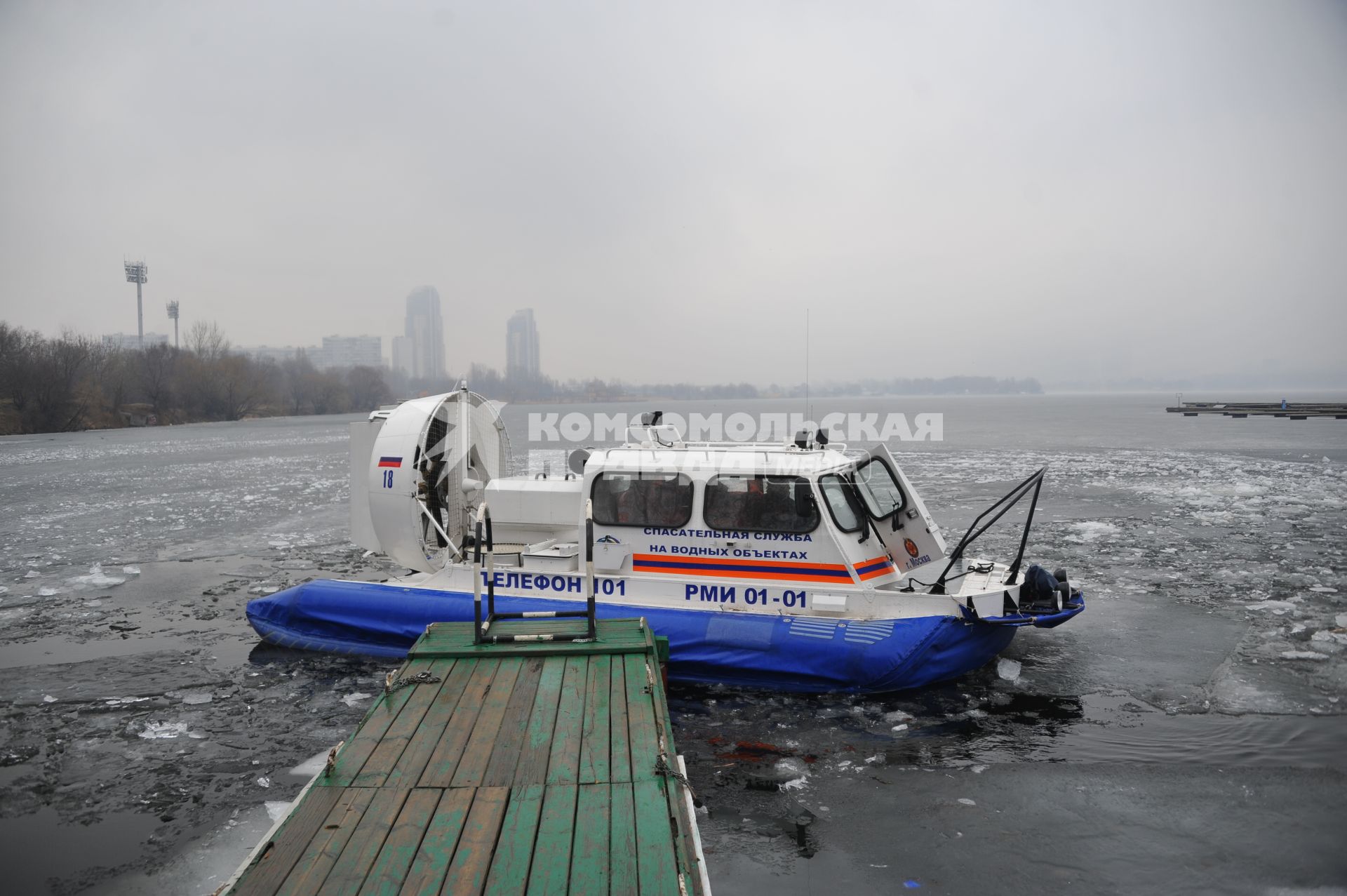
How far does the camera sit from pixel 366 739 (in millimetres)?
3994

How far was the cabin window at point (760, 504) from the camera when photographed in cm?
700

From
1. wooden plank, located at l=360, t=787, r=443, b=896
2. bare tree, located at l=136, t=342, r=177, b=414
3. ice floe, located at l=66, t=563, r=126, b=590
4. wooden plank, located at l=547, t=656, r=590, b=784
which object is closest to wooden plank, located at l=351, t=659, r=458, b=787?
wooden plank, located at l=360, t=787, r=443, b=896

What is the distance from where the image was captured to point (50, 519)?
56.4 ft

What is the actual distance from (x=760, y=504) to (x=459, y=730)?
3.63 metres

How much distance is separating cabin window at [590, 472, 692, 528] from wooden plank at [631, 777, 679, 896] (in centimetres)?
378

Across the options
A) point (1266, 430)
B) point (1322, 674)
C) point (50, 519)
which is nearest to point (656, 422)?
point (1322, 674)

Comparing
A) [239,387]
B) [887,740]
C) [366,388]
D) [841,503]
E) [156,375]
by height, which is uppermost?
[156,375]

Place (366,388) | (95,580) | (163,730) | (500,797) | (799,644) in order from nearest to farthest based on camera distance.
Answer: (500,797), (163,730), (799,644), (95,580), (366,388)

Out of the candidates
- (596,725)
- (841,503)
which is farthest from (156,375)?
(596,725)

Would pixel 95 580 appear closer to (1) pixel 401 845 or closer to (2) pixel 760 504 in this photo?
(2) pixel 760 504

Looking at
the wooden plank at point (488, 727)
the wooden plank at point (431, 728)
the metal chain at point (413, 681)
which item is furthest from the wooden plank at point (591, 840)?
the metal chain at point (413, 681)

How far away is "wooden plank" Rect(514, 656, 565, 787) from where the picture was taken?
3660mm

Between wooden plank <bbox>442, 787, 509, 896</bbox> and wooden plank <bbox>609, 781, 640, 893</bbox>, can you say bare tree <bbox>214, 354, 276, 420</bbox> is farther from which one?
wooden plank <bbox>609, 781, 640, 893</bbox>

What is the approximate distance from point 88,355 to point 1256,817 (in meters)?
75.6
